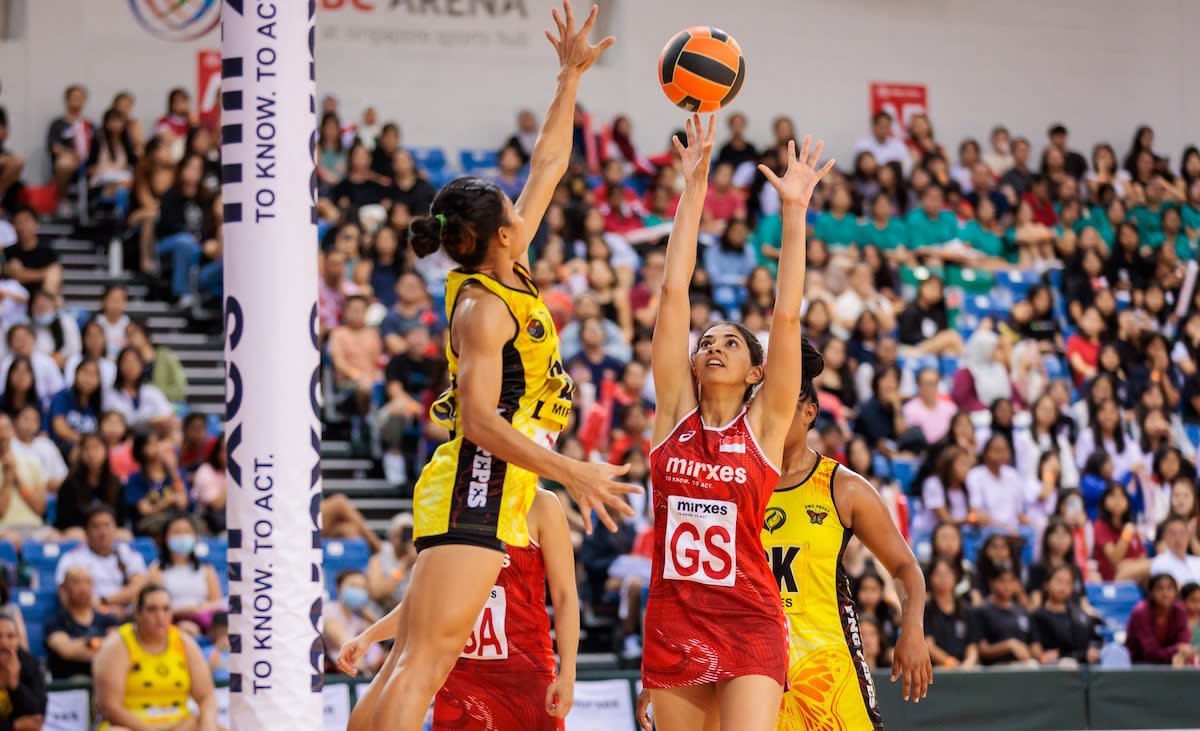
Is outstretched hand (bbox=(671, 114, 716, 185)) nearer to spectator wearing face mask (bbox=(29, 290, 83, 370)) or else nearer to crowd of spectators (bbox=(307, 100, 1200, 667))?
crowd of spectators (bbox=(307, 100, 1200, 667))

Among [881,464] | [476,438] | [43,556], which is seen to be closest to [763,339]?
[881,464]

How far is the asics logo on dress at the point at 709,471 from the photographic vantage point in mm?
5551

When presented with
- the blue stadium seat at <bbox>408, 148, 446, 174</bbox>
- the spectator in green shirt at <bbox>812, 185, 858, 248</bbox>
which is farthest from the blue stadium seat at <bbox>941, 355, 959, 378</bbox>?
the blue stadium seat at <bbox>408, 148, 446, 174</bbox>

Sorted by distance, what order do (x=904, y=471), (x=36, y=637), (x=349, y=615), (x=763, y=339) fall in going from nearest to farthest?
(x=36, y=637), (x=349, y=615), (x=904, y=471), (x=763, y=339)

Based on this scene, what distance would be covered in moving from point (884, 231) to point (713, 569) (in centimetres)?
1314

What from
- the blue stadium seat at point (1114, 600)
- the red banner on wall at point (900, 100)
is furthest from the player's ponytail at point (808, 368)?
the red banner on wall at point (900, 100)

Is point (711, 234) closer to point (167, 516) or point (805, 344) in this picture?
point (167, 516)

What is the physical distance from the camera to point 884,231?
18172 millimetres

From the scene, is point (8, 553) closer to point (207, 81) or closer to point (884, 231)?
point (207, 81)

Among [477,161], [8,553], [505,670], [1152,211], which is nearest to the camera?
[505,670]

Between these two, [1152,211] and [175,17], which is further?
[1152,211]

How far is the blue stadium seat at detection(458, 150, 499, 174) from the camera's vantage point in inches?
746

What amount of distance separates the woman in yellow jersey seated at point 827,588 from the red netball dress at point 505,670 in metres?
0.95

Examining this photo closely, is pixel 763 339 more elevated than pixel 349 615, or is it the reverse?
pixel 763 339
